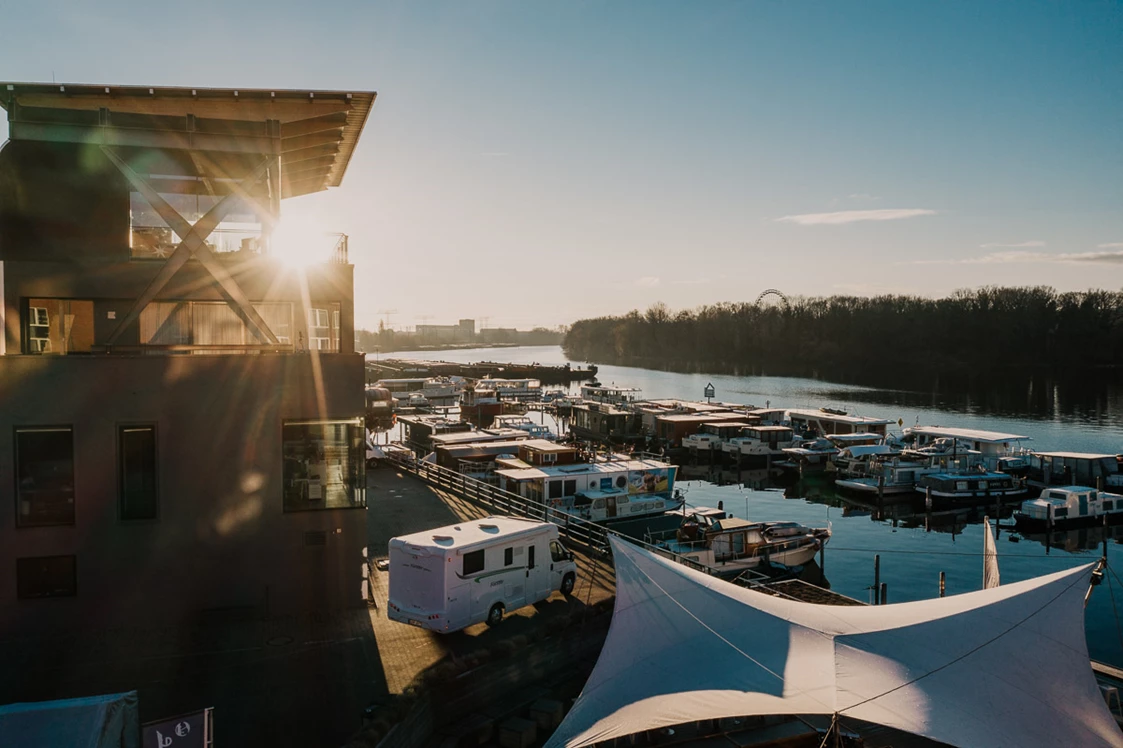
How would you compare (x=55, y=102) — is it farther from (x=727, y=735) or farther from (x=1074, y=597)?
(x=1074, y=597)

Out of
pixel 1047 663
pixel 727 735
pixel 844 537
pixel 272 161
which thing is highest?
pixel 272 161

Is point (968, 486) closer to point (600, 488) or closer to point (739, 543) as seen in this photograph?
point (739, 543)

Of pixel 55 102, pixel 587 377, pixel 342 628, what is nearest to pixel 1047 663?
pixel 342 628

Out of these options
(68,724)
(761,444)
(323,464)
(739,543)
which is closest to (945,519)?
(761,444)

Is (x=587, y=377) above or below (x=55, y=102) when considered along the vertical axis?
below

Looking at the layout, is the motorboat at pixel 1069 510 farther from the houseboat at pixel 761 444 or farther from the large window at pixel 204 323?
the large window at pixel 204 323

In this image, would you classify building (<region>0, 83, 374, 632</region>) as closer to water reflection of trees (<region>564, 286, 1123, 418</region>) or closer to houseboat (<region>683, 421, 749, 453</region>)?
houseboat (<region>683, 421, 749, 453</region>)
